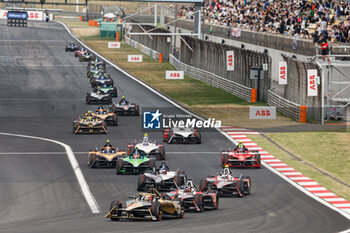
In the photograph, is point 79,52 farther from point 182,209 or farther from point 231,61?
point 182,209

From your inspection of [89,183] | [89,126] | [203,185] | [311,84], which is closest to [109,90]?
[89,126]

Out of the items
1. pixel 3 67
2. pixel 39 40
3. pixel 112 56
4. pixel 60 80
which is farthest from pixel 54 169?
pixel 39 40

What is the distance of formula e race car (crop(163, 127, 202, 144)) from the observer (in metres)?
40.1

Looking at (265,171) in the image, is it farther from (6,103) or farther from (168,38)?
(168,38)

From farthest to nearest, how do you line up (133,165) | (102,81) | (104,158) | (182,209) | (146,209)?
1. (102,81)
2. (104,158)
3. (133,165)
4. (182,209)
5. (146,209)

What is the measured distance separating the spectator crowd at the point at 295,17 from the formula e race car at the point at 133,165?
2736 centimetres

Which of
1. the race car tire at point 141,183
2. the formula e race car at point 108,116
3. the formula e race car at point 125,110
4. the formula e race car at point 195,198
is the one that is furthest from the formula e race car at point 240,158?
the formula e race car at point 125,110

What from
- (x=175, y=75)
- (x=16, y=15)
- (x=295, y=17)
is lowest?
(x=175, y=75)

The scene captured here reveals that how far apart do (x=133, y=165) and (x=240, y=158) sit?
484 centimetres

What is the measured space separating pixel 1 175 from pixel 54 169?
248cm

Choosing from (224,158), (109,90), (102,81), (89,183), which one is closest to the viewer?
(89,183)

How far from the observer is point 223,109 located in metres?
54.3

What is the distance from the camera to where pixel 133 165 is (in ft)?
105

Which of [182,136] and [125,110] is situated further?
[125,110]
